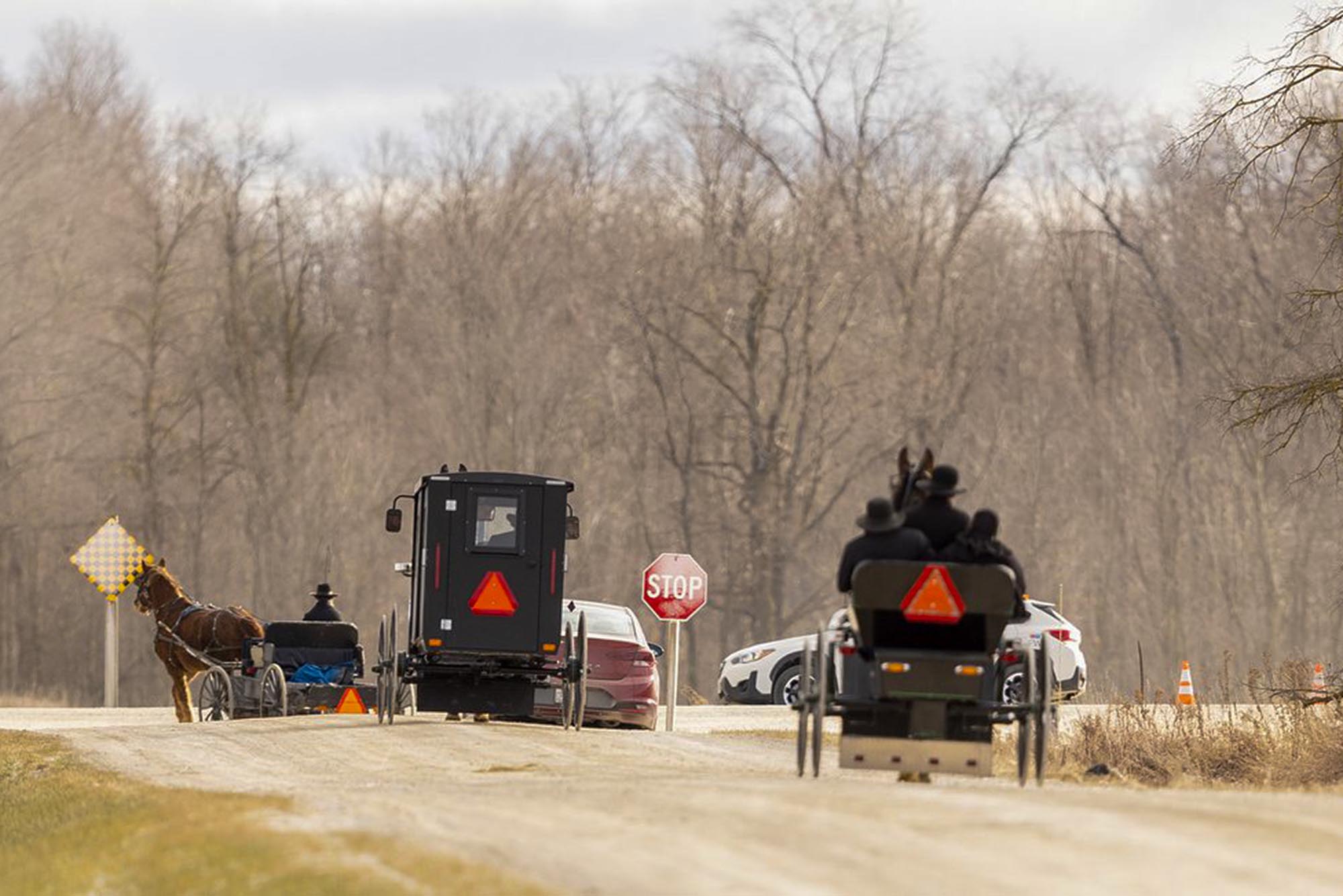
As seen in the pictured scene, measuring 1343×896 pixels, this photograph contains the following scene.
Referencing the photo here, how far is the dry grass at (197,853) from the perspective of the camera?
39.2 ft

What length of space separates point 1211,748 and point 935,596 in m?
8.60

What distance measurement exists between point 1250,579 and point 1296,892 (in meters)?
56.3

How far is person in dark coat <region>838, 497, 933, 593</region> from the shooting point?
54.3ft

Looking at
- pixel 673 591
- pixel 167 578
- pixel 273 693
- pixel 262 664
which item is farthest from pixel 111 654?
pixel 673 591

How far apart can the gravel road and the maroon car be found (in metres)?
7.60

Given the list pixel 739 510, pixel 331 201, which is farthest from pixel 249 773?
pixel 331 201

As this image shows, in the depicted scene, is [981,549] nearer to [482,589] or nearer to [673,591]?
[482,589]

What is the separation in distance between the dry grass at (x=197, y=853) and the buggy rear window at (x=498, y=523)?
6.53 meters

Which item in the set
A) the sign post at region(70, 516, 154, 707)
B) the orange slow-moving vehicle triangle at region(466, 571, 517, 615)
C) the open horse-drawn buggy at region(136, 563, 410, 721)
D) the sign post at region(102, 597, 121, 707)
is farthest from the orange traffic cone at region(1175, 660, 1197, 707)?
the sign post at region(70, 516, 154, 707)

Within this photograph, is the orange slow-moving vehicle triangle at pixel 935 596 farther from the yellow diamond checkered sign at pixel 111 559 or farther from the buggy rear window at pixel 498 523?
the yellow diamond checkered sign at pixel 111 559

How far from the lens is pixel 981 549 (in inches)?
654

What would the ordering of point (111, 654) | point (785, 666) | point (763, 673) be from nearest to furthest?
point (785, 666), point (763, 673), point (111, 654)

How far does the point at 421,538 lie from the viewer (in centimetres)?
2520

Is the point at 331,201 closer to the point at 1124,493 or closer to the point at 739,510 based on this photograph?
A: the point at 739,510
